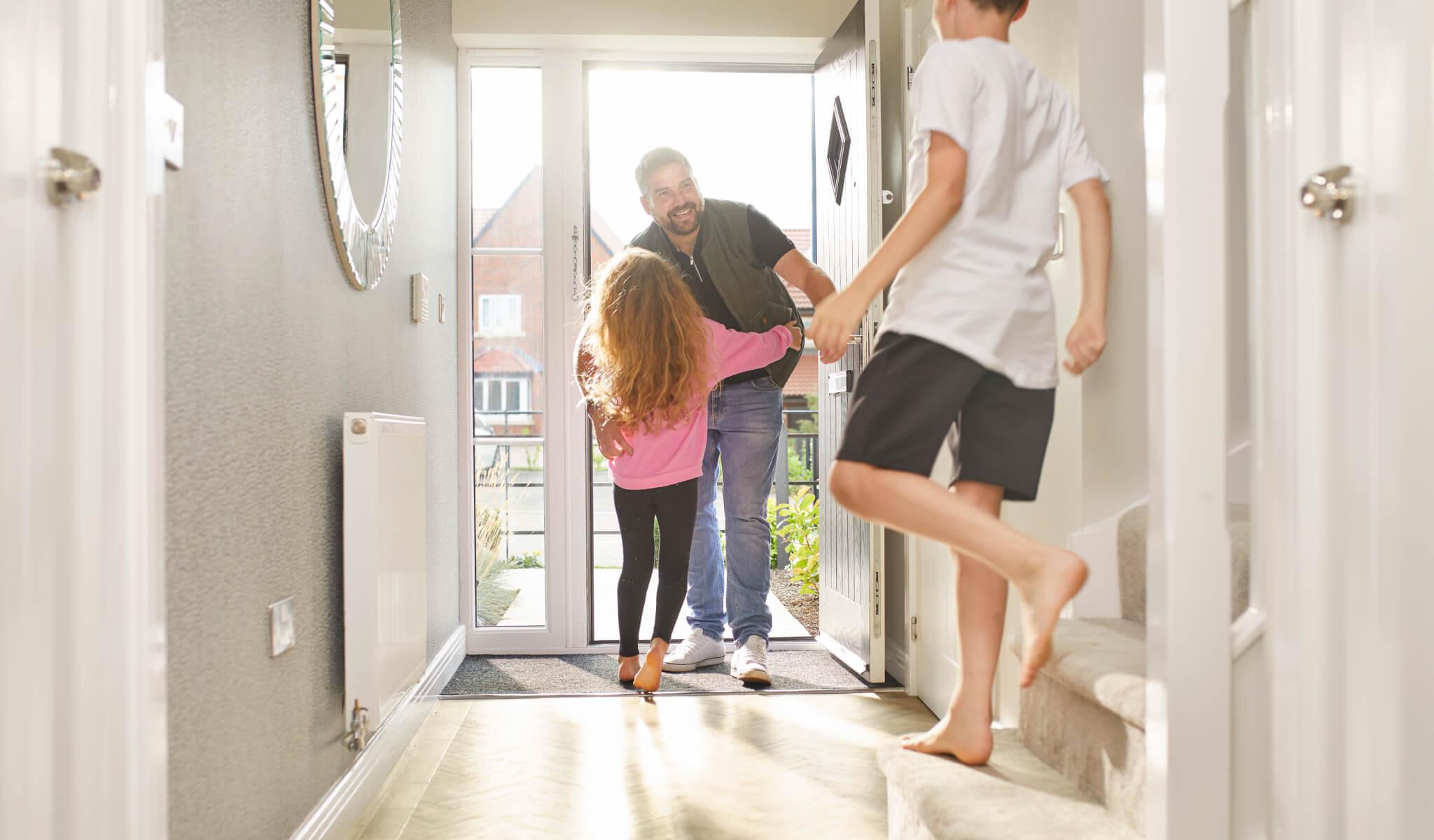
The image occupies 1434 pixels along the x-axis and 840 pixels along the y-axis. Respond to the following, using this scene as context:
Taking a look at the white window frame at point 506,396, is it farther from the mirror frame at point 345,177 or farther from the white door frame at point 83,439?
the white door frame at point 83,439

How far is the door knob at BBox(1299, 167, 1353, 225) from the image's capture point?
0.97 m

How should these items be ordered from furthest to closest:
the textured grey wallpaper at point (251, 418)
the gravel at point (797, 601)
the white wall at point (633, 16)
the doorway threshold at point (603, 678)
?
the gravel at point (797, 601) < the white wall at point (633, 16) < the doorway threshold at point (603, 678) < the textured grey wallpaper at point (251, 418)

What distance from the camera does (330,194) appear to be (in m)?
1.85

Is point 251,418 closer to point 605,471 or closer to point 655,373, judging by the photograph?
point 655,373

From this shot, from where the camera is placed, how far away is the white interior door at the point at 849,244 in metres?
2.75

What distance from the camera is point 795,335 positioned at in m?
1.98

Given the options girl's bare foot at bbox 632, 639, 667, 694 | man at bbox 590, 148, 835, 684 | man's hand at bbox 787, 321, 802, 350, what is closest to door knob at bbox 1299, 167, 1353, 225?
man at bbox 590, 148, 835, 684

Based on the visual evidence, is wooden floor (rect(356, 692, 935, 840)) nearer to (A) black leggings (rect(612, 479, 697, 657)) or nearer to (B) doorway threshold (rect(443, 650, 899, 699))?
(B) doorway threshold (rect(443, 650, 899, 699))

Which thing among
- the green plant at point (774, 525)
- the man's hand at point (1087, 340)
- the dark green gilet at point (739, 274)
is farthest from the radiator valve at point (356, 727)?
the green plant at point (774, 525)

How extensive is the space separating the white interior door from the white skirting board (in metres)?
1.27

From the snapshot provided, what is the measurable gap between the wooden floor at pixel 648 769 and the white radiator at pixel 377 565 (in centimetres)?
24

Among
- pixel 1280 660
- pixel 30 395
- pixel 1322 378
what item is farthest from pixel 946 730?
pixel 30 395

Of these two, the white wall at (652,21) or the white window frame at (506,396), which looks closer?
the white wall at (652,21)

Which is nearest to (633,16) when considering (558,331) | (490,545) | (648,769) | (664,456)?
(558,331)
